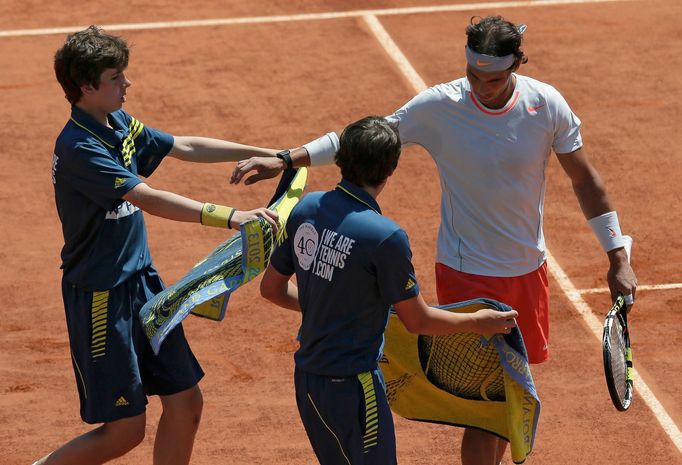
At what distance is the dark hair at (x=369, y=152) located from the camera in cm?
537

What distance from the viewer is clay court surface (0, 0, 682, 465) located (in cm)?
805

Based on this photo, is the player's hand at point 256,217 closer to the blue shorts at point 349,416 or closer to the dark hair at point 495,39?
the blue shorts at point 349,416

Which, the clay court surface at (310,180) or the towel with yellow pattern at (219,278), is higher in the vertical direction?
the towel with yellow pattern at (219,278)

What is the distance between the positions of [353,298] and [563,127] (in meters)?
1.71

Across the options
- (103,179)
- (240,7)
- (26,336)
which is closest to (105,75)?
(103,179)

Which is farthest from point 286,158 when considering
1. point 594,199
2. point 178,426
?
point 594,199

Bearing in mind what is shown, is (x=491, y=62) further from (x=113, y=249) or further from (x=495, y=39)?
(x=113, y=249)

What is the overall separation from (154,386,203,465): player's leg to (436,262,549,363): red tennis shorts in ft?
Result: 4.59

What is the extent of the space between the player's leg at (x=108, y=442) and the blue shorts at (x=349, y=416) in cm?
120

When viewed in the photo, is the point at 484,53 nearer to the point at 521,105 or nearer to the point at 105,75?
the point at 521,105

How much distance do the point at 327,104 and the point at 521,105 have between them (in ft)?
22.1

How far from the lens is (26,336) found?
30.0ft

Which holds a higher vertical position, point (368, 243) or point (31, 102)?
point (368, 243)

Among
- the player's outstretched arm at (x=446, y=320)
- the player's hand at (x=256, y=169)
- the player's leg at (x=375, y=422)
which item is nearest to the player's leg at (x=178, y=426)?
the player's hand at (x=256, y=169)
